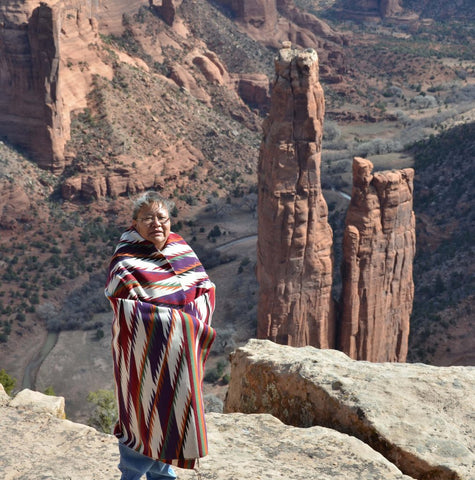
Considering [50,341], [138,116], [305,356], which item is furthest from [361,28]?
[305,356]

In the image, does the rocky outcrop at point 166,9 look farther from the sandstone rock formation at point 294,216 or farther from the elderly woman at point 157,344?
the elderly woman at point 157,344

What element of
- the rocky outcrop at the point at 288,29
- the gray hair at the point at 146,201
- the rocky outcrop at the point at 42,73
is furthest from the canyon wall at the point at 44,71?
the gray hair at the point at 146,201

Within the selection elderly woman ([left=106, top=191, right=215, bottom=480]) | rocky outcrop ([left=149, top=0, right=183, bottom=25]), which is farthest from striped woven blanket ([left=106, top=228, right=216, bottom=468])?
rocky outcrop ([left=149, top=0, right=183, bottom=25])

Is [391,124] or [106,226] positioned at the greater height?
[391,124]

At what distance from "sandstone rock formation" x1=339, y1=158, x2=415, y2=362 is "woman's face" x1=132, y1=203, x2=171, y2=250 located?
16.4 meters

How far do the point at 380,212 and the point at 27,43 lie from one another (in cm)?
3035

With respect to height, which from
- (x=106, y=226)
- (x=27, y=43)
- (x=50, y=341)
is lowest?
(x=50, y=341)

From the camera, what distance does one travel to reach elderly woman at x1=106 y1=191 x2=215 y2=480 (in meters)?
6.25

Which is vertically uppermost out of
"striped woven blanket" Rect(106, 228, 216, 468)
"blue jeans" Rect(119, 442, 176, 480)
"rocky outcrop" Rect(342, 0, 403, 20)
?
"rocky outcrop" Rect(342, 0, 403, 20)

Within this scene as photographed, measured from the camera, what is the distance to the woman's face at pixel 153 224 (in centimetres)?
666

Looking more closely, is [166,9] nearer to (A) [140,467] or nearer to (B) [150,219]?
(B) [150,219]

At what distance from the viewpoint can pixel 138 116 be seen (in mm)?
52188

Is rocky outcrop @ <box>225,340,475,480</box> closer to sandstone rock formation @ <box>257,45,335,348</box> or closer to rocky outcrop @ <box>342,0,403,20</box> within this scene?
sandstone rock formation @ <box>257,45,335,348</box>

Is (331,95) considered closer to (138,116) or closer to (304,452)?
(138,116)
